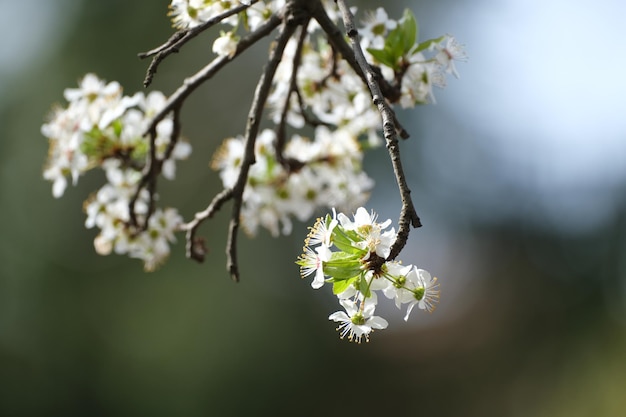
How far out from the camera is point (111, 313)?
22.2 feet

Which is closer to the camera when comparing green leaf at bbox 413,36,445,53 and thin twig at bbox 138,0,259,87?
thin twig at bbox 138,0,259,87

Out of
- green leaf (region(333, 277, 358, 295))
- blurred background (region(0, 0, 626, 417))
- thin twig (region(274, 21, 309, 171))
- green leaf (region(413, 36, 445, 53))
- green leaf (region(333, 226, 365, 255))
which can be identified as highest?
blurred background (region(0, 0, 626, 417))

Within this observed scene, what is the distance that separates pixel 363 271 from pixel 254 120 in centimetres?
36

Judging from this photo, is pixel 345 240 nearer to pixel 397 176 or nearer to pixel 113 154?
pixel 397 176

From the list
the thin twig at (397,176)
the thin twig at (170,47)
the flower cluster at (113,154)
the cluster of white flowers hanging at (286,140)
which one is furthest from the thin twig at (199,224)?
the thin twig at (397,176)

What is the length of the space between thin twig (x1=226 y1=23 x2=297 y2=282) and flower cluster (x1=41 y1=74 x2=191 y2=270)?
10.6 inches

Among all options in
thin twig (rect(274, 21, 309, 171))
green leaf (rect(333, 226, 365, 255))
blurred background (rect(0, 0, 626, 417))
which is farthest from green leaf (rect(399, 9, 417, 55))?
blurred background (rect(0, 0, 626, 417))

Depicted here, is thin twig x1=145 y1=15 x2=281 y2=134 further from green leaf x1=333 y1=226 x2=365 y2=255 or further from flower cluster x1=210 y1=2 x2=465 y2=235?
green leaf x1=333 y1=226 x2=365 y2=255

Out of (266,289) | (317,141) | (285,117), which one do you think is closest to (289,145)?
(317,141)

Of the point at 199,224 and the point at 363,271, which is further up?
the point at 199,224

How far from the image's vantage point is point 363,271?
0.79 metres

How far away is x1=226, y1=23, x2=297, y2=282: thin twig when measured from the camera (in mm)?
1012

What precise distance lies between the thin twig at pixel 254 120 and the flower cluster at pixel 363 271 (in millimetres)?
280

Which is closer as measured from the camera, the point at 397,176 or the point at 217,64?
the point at 397,176
